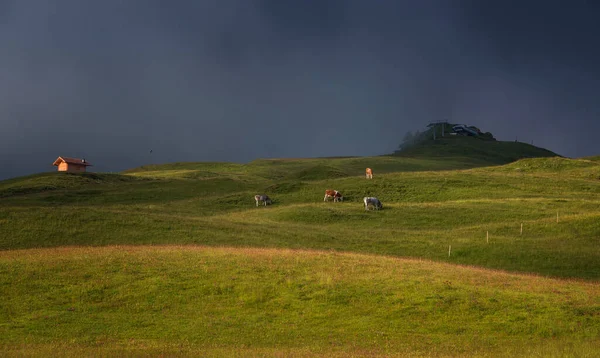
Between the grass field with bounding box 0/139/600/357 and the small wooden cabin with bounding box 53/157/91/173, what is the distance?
62.2 m

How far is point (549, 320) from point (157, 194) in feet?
209

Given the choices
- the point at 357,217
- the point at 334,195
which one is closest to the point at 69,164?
the point at 334,195

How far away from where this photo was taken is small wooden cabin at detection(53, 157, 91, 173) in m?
109

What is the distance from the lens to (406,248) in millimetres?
43125

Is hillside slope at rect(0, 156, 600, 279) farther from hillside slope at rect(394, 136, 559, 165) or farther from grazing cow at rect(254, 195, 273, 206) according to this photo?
hillside slope at rect(394, 136, 559, 165)

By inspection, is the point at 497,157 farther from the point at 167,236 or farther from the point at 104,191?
the point at 167,236

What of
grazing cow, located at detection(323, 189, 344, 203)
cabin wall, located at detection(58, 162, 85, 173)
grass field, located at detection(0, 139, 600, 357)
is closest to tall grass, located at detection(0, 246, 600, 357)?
grass field, located at detection(0, 139, 600, 357)

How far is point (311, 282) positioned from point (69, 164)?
97.8m

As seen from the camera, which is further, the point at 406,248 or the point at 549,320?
the point at 406,248

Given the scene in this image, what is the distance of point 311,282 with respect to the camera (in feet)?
86.2

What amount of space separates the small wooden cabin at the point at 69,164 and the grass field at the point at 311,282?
6222cm

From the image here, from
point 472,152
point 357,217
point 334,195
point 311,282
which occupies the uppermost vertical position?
point 472,152

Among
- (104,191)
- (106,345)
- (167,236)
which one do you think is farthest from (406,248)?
(104,191)

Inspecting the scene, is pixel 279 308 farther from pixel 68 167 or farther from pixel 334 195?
pixel 68 167
